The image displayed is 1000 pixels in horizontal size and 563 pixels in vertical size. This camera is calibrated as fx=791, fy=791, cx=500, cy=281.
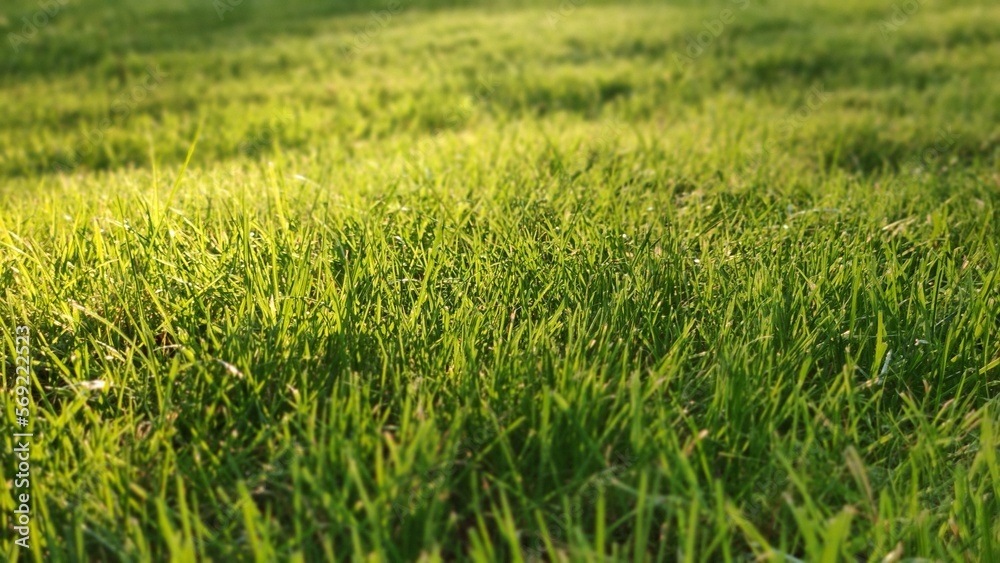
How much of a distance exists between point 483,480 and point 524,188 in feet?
5.29

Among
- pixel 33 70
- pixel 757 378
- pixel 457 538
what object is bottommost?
pixel 457 538

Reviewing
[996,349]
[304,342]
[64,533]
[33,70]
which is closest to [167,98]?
[33,70]

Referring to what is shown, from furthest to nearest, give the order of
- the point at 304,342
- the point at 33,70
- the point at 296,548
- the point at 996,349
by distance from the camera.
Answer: the point at 33,70
the point at 996,349
the point at 304,342
the point at 296,548

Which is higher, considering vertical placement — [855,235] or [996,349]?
[855,235]

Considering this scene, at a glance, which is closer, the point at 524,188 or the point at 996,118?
the point at 524,188

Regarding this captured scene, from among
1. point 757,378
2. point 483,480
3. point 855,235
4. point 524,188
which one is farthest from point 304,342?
point 855,235

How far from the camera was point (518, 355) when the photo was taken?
1656 millimetres

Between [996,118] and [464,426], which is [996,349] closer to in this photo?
[464,426]

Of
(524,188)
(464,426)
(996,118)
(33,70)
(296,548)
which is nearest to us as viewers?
(296,548)

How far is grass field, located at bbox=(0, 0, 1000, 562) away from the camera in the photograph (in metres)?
1.31

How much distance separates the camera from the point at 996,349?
1889 mm

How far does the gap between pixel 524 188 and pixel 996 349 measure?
156 centimetres

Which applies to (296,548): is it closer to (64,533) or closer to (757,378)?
(64,533)

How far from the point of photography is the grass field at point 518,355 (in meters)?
1.31
